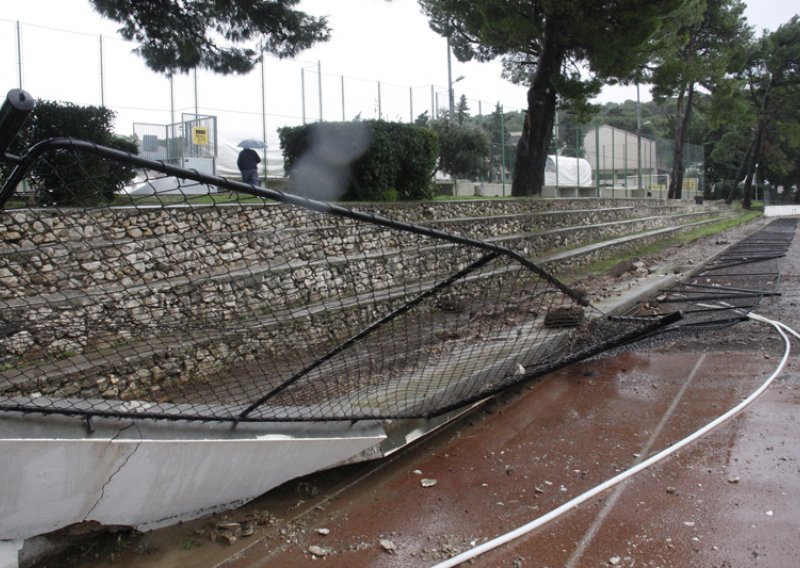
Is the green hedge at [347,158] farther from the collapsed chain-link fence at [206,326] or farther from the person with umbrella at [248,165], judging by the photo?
the collapsed chain-link fence at [206,326]

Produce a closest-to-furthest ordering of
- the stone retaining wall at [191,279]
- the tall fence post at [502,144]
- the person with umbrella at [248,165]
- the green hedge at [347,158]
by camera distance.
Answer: the stone retaining wall at [191,279] → the green hedge at [347,158] → the person with umbrella at [248,165] → the tall fence post at [502,144]

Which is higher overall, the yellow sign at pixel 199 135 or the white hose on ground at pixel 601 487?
the yellow sign at pixel 199 135

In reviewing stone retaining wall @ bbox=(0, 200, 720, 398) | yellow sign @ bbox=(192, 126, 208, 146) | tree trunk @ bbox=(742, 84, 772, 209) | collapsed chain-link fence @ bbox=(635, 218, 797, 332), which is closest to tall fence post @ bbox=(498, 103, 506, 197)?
collapsed chain-link fence @ bbox=(635, 218, 797, 332)

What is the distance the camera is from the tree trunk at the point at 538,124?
1567 cm

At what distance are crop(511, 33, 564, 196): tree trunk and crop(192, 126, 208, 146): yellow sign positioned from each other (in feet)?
25.6

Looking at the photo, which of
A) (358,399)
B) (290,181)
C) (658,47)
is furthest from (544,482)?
(658,47)

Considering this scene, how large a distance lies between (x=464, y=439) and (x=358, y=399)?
0.86 metres

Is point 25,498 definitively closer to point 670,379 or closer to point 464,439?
point 464,439

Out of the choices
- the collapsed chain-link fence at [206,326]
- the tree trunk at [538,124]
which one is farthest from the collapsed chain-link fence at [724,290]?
the tree trunk at [538,124]

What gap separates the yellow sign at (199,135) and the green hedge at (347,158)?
3.46 meters

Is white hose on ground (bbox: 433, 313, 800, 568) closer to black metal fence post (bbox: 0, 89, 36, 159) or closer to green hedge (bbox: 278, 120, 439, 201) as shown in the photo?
black metal fence post (bbox: 0, 89, 36, 159)

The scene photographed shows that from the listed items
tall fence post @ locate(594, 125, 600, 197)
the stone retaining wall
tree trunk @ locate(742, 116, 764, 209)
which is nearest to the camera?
Result: the stone retaining wall

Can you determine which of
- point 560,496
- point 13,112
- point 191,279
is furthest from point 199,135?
point 13,112

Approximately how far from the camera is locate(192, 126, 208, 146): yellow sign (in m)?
13.7
